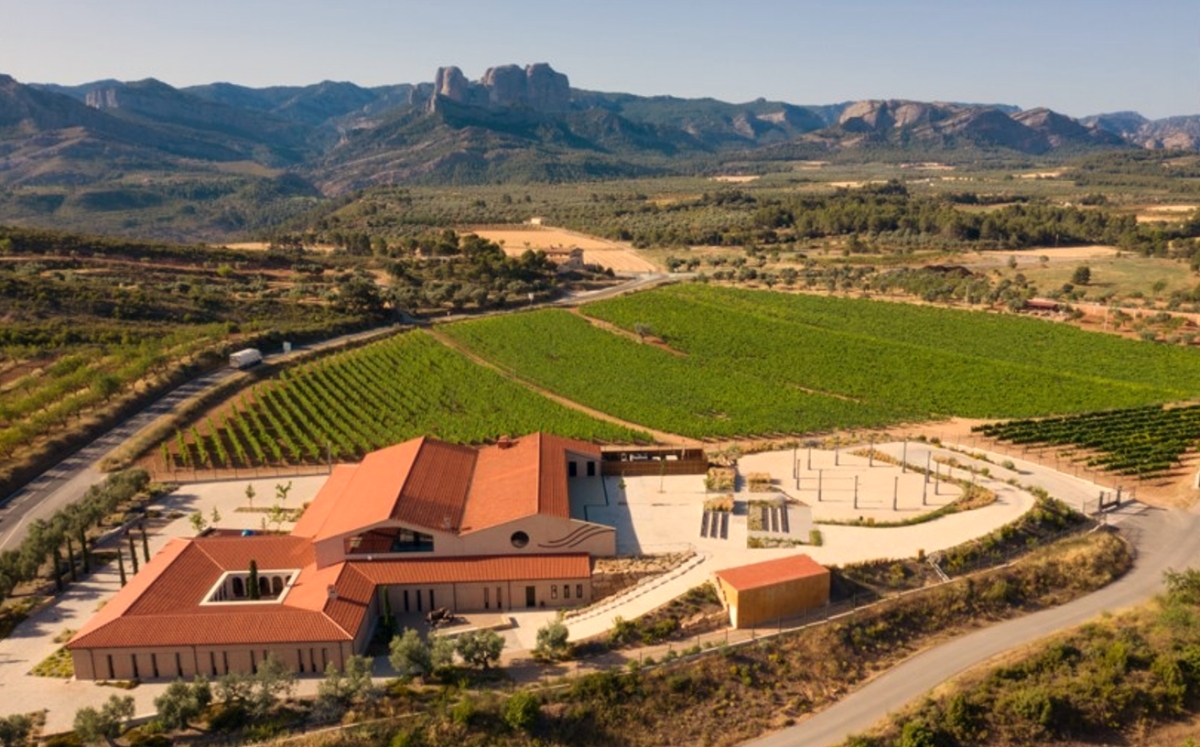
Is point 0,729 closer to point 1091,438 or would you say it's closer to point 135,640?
point 135,640

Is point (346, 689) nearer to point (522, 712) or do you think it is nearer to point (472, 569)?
point (522, 712)

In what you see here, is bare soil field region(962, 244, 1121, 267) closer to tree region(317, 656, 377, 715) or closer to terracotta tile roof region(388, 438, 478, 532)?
terracotta tile roof region(388, 438, 478, 532)

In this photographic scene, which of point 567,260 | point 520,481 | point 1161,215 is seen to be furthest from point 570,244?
point 1161,215

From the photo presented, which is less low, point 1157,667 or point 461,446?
point 461,446

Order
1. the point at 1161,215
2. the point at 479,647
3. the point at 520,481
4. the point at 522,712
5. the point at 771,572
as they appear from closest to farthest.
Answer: the point at 522,712 → the point at 479,647 → the point at 771,572 → the point at 520,481 → the point at 1161,215

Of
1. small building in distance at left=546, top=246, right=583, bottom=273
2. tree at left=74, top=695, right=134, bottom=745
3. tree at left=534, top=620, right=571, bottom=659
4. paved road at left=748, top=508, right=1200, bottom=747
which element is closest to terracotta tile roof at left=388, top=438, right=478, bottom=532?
tree at left=534, top=620, right=571, bottom=659

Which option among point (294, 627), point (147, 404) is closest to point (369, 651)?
point (294, 627)
